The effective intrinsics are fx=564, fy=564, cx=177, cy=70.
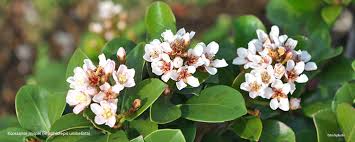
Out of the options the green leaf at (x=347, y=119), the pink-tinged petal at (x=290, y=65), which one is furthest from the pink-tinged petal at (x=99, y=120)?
the green leaf at (x=347, y=119)

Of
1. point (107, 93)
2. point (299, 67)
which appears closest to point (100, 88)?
point (107, 93)

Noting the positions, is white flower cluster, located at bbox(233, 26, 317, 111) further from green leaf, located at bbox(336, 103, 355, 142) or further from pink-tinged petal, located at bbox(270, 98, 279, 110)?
green leaf, located at bbox(336, 103, 355, 142)

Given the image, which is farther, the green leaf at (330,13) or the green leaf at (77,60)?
the green leaf at (330,13)

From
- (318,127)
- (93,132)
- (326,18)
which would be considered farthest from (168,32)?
(326,18)

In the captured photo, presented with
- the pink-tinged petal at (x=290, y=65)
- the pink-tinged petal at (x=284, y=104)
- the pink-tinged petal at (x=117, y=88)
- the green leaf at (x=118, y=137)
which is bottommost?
the pink-tinged petal at (x=284, y=104)

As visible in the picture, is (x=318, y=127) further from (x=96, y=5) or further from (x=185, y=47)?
(x=96, y=5)

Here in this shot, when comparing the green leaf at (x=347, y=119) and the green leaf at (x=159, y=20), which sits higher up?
the green leaf at (x=159, y=20)

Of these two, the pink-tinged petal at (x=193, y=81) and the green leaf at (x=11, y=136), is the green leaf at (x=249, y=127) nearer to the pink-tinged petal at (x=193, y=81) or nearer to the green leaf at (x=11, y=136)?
the pink-tinged petal at (x=193, y=81)
